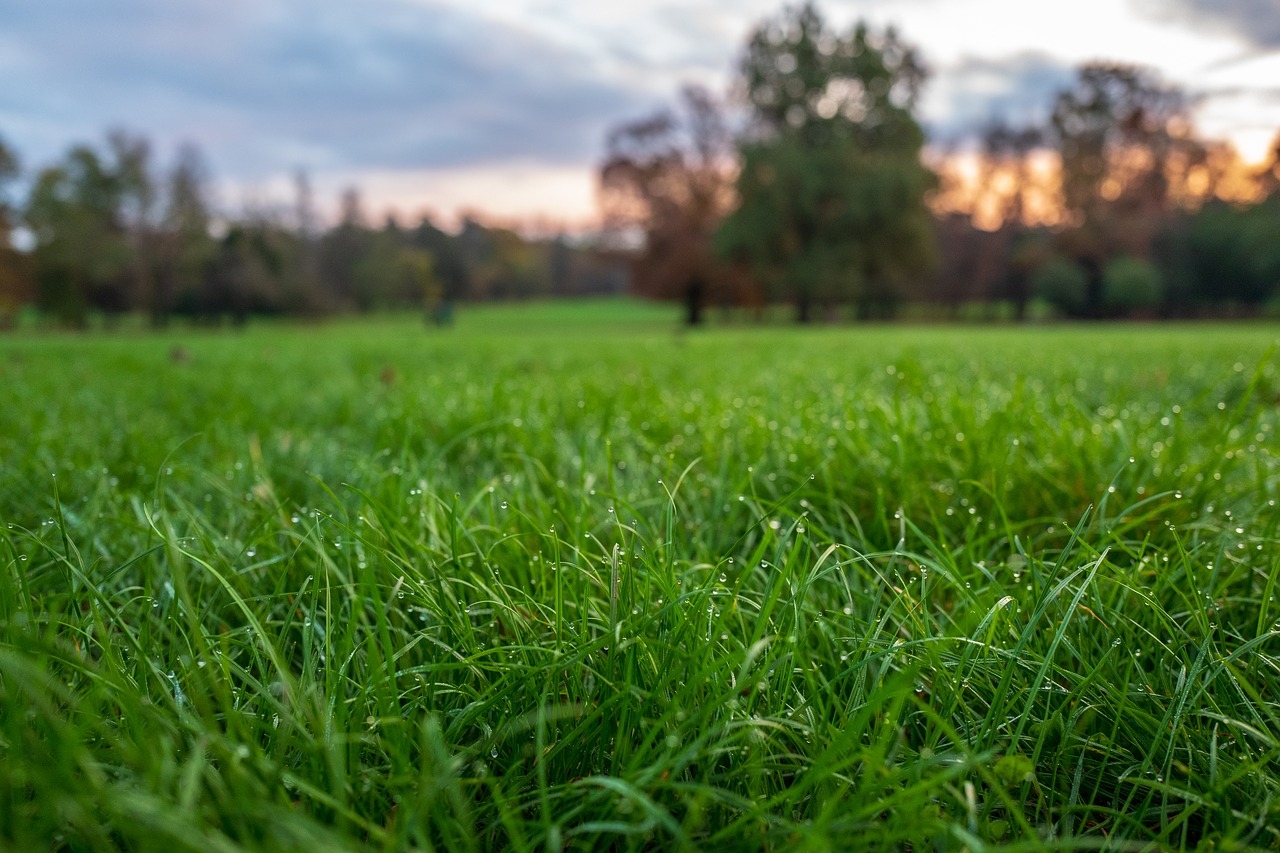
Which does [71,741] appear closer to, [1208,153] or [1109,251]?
[1208,153]

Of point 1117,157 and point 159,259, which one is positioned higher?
point 1117,157

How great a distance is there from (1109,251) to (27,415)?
1883 inches

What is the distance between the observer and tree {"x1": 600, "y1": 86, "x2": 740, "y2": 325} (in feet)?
122

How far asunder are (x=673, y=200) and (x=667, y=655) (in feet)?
127

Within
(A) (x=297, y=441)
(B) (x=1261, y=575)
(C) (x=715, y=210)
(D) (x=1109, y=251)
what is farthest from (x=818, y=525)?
(D) (x=1109, y=251)

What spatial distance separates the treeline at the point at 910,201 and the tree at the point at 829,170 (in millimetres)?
58

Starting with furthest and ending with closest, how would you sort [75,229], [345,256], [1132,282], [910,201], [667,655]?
[345,256] → [1132,282] → [75,229] → [910,201] → [667,655]

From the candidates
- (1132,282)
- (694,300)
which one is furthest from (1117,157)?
(694,300)

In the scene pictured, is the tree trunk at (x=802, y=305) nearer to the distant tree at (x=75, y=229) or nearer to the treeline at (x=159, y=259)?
the treeline at (x=159, y=259)

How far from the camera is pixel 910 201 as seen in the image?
2861 centimetres

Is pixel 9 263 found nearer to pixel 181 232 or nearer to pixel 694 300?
pixel 181 232

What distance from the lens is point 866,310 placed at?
52438 mm

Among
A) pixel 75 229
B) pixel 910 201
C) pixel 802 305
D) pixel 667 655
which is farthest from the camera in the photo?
pixel 75 229

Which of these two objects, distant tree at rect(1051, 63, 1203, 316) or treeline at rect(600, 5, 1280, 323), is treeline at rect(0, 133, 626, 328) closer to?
treeline at rect(600, 5, 1280, 323)
